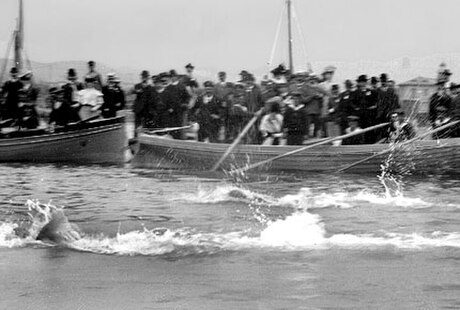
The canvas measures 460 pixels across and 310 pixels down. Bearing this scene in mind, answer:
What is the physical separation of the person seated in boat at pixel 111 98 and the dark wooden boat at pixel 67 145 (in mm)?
479

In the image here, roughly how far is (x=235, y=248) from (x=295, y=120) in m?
9.36

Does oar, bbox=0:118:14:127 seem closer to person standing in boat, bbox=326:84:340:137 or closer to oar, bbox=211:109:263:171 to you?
oar, bbox=211:109:263:171

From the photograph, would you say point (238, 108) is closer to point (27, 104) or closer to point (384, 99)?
point (384, 99)

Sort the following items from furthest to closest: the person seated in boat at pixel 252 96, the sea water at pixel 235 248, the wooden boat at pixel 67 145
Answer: the wooden boat at pixel 67 145
the person seated in boat at pixel 252 96
the sea water at pixel 235 248

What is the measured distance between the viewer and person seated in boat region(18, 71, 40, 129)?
2358 cm

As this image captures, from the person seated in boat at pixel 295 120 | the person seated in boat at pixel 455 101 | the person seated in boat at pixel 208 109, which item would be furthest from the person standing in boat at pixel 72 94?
the person seated in boat at pixel 455 101

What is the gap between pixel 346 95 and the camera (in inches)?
761

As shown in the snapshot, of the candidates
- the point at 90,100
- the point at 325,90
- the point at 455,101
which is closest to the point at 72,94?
the point at 90,100

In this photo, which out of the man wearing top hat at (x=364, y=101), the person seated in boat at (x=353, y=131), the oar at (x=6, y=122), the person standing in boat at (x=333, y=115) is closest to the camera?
the man wearing top hat at (x=364, y=101)

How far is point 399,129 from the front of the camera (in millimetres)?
19328

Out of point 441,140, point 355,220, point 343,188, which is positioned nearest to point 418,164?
point 441,140

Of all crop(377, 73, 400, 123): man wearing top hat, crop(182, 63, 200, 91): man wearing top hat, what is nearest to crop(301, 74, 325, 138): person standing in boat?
crop(377, 73, 400, 123): man wearing top hat

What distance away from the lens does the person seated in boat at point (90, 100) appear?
22.8 metres

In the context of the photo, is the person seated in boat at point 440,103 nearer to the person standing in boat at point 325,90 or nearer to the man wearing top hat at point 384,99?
the man wearing top hat at point 384,99
